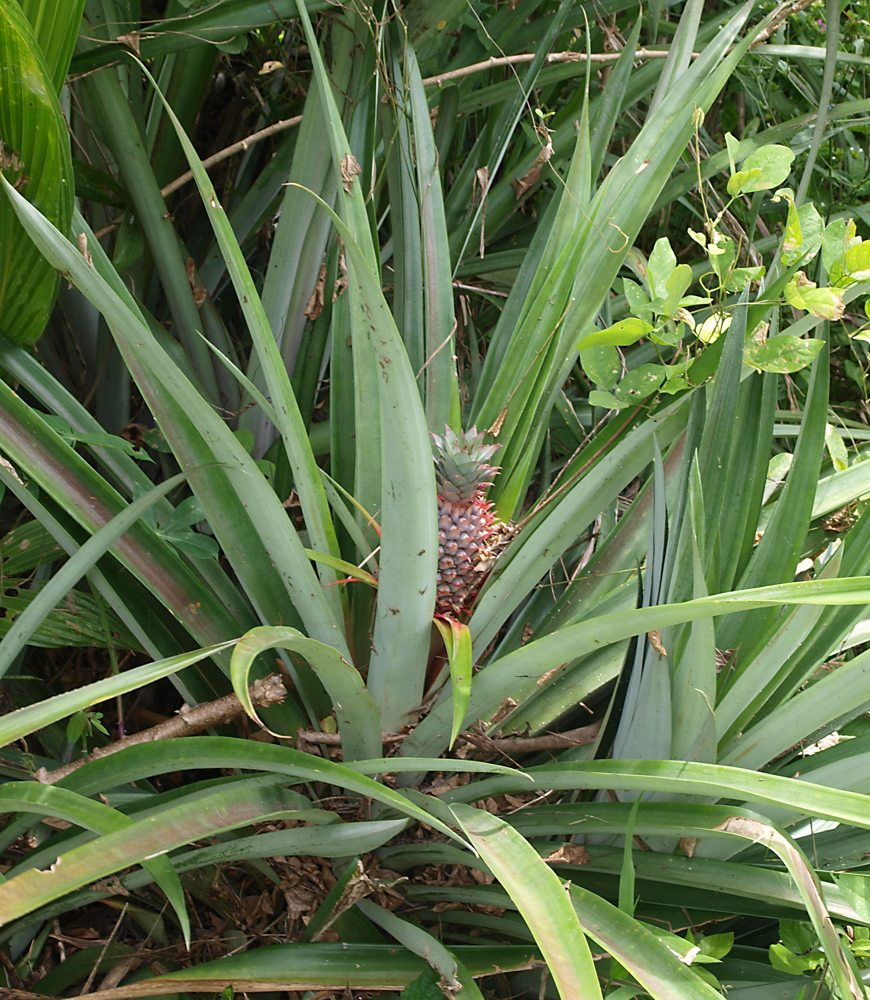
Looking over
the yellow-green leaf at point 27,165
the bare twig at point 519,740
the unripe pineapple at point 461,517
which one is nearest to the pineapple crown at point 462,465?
the unripe pineapple at point 461,517

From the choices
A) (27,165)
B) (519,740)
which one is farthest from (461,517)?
(27,165)

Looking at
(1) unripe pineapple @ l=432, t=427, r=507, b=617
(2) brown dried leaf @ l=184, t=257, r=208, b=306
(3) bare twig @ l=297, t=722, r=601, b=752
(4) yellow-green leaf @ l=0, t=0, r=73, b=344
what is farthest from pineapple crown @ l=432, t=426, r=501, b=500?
(2) brown dried leaf @ l=184, t=257, r=208, b=306

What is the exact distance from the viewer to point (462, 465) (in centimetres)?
70

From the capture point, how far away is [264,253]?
1369mm

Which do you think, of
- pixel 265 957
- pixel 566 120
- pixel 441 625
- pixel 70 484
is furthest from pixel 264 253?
pixel 265 957

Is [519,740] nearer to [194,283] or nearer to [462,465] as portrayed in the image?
[462,465]

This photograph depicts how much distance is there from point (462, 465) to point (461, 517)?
0.05 m

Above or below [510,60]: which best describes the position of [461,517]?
below

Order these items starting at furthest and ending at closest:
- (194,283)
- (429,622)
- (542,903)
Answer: (194,283)
(429,622)
(542,903)

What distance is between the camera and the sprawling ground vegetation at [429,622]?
1.95 ft

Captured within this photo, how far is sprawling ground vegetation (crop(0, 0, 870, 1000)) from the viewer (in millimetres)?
596

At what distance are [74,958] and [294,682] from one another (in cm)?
29

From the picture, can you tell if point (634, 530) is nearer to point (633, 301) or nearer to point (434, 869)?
point (633, 301)

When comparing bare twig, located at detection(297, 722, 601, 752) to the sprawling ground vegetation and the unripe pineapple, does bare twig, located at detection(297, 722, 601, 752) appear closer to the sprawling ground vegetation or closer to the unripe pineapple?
the sprawling ground vegetation
